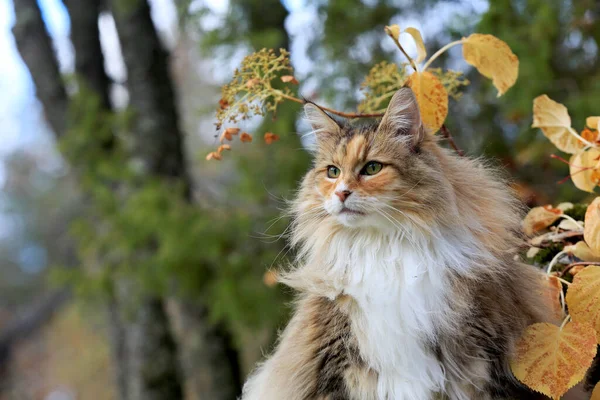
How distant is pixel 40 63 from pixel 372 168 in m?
4.61

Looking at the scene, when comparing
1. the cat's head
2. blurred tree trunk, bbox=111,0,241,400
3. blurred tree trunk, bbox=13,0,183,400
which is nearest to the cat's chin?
the cat's head

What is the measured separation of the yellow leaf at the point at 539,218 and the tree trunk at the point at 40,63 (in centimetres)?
450

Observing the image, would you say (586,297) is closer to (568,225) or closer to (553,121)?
(568,225)

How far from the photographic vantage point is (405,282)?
1.50 metres

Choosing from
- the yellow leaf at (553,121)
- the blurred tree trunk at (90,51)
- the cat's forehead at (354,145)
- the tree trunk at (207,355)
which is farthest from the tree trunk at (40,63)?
the yellow leaf at (553,121)

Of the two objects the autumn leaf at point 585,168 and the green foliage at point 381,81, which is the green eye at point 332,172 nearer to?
the green foliage at point 381,81

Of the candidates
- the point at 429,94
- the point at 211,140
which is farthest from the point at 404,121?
the point at 211,140

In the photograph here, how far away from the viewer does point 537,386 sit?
4.33 ft

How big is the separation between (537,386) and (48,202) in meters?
12.1

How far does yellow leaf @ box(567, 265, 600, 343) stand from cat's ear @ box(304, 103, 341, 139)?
0.77 m

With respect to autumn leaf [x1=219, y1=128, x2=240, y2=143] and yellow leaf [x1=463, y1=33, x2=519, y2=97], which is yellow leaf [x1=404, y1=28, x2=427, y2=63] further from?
autumn leaf [x1=219, y1=128, x2=240, y2=143]

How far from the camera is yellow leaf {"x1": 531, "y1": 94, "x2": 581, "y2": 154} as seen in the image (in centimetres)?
171

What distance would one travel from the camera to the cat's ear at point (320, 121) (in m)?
1.71

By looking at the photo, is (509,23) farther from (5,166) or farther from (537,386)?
(5,166)
